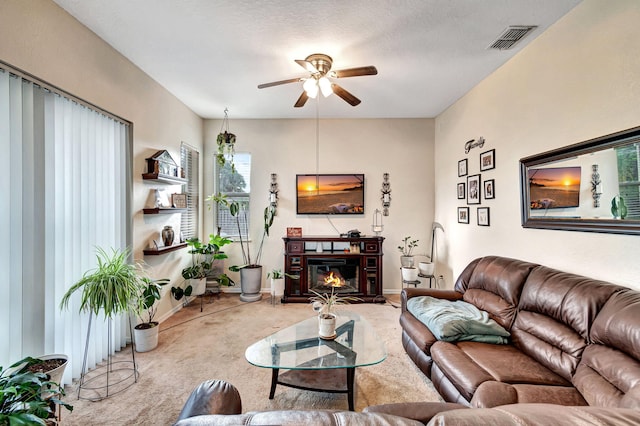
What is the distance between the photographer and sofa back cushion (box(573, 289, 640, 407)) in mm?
1337

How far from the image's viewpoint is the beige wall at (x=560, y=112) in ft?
5.98

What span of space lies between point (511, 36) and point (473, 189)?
1767 mm

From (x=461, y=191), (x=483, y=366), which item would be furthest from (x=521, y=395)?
(x=461, y=191)

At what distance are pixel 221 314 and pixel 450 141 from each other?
4333 millimetres

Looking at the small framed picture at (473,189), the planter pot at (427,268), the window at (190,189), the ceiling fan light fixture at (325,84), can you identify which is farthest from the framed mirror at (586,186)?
the window at (190,189)

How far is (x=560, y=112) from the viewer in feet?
7.57

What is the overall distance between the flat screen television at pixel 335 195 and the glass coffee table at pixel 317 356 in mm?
2684

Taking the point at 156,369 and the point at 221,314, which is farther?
the point at 221,314

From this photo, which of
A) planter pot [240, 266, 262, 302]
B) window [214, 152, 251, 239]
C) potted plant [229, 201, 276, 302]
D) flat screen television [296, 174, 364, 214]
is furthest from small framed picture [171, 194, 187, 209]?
flat screen television [296, 174, 364, 214]

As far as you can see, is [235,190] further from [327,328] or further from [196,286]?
[327,328]

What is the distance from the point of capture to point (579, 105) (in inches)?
83.8

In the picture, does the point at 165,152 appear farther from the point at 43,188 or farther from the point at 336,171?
the point at 336,171

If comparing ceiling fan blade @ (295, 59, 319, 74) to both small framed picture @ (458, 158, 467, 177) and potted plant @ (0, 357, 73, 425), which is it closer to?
small framed picture @ (458, 158, 467, 177)

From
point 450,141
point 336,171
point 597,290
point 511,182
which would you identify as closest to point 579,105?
point 511,182
